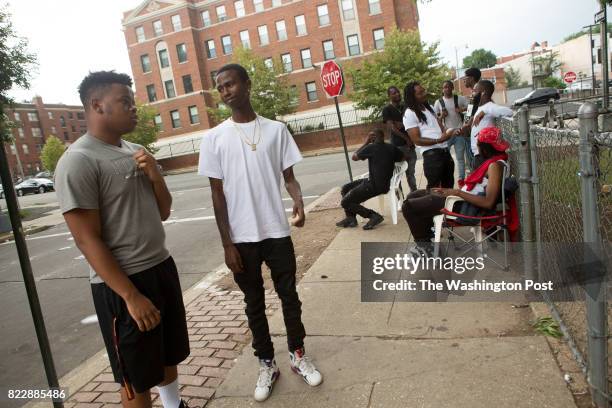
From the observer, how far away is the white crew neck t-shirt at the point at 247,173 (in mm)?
2844

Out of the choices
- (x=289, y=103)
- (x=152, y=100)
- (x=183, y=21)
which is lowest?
(x=289, y=103)

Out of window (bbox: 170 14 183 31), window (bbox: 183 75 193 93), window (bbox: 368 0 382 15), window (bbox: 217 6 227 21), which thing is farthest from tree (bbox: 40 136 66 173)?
window (bbox: 368 0 382 15)

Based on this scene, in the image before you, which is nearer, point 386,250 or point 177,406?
point 177,406

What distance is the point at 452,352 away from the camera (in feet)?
10.1

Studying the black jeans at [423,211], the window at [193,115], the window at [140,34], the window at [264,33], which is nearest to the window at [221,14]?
the window at [264,33]

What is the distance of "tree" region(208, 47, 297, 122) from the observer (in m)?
36.0

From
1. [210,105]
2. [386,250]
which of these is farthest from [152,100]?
[386,250]

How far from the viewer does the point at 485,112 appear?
595 cm

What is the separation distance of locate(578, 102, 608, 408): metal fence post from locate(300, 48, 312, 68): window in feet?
133

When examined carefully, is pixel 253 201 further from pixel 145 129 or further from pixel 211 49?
pixel 211 49

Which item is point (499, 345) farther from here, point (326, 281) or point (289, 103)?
point (289, 103)

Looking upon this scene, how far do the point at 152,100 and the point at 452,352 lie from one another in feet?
155

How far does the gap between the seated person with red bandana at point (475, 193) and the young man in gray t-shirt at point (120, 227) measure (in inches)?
106

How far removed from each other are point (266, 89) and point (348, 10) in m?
9.98
